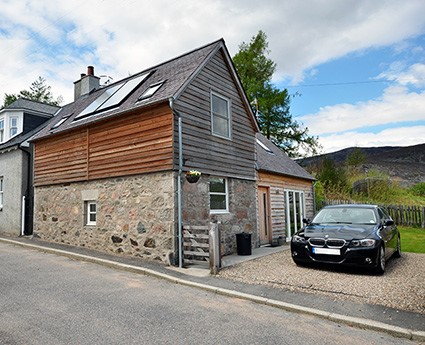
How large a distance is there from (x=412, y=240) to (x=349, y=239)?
341 inches

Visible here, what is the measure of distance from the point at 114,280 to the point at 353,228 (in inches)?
225

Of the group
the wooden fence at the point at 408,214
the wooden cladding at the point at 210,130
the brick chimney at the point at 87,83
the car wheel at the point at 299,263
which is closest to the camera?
the car wheel at the point at 299,263

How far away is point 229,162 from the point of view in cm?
1123

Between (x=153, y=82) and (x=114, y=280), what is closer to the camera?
(x=114, y=280)

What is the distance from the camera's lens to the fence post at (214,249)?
7586 millimetres

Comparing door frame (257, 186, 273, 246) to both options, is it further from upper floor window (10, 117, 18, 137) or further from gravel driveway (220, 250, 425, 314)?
upper floor window (10, 117, 18, 137)

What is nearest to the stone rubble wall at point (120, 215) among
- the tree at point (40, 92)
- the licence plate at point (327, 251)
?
the licence plate at point (327, 251)

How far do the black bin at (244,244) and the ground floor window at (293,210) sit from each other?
15.9ft

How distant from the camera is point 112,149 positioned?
408 inches

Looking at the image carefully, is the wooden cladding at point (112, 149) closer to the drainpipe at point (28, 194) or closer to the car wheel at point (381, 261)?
the drainpipe at point (28, 194)

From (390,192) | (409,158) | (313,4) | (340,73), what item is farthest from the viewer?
Result: (409,158)

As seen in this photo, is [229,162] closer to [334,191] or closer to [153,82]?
[153,82]

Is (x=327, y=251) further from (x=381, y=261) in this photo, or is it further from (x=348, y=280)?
(x=381, y=261)

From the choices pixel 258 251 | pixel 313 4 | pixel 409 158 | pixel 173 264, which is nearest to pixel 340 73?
pixel 313 4
